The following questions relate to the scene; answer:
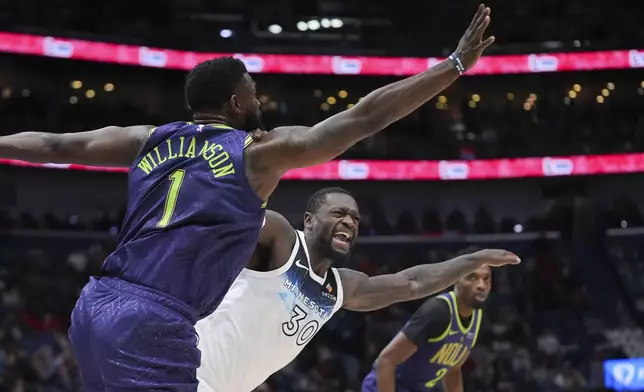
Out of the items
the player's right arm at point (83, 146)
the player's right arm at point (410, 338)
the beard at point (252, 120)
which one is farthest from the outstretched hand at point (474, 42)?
the player's right arm at point (410, 338)

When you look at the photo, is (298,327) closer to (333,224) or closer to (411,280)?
(333,224)

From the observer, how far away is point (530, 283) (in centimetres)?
1589

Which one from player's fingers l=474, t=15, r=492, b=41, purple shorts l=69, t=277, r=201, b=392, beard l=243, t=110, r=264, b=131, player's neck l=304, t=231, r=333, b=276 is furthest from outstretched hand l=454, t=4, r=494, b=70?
player's neck l=304, t=231, r=333, b=276

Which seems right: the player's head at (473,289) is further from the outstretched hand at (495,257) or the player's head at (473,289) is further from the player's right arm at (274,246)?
the player's right arm at (274,246)

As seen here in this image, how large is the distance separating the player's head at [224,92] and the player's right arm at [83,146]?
223mm

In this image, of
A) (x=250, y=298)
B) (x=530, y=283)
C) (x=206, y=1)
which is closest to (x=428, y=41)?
(x=206, y=1)

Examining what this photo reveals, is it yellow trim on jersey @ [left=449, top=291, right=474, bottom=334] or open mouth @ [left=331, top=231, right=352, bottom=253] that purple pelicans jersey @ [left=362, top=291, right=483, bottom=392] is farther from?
open mouth @ [left=331, top=231, right=352, bottom=253]

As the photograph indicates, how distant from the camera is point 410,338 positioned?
Answer: 602cm

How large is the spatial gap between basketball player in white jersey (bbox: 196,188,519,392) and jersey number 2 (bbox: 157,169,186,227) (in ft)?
3.66

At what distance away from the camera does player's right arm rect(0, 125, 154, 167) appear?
121 inches

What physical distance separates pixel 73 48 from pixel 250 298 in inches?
543

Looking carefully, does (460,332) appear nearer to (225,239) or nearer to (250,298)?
(250,298)

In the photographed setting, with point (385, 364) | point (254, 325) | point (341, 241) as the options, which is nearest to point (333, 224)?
point (341, 241)

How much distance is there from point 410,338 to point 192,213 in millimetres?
3470
